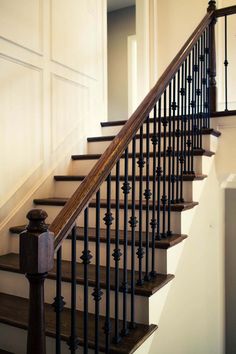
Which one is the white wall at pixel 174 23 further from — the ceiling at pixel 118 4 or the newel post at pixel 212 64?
the newel post at pixel 212 64

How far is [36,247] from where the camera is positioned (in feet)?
3.35

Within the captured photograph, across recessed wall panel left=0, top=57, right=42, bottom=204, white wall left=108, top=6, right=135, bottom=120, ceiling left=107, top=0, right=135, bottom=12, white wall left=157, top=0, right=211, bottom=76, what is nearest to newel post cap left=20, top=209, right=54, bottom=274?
recessed wall panel left=0, top=57, right=42, bottom=204

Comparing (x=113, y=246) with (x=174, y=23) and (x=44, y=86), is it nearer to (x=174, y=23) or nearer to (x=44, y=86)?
(x=44, y=86)

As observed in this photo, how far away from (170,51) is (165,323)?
3.65m

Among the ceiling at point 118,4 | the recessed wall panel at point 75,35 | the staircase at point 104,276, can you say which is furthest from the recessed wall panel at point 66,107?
the ceiling at point 118,4

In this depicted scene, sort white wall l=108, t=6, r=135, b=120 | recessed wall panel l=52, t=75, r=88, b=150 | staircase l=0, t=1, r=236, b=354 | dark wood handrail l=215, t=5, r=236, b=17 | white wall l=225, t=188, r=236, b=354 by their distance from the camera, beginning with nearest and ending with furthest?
staircase l=0, t=1, r=236, b=354, dark wood handrail l=215, t=5, r=236, b=17, recessed wall panel l=52, t=75, r=88, b=150, white wall l=225, t=188, r=236, b=354, white wall l=108, t=6, r=135, b=120

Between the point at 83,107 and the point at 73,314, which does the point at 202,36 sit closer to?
the point at 83,107

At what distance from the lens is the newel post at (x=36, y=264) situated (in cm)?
103

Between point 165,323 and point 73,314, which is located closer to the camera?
point 73,314

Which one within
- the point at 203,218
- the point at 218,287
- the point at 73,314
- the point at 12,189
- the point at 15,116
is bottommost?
the point at 218,287

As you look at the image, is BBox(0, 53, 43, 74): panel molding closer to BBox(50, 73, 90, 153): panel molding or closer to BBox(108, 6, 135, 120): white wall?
BBox(50, 73, 90, 153): panel molding

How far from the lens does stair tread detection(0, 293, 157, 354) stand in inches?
58.9

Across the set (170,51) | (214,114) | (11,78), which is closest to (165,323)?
(214,114)

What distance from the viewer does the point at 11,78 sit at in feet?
7.95
